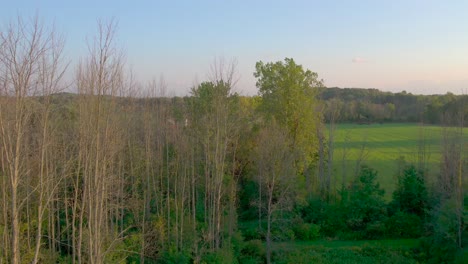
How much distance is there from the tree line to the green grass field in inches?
101

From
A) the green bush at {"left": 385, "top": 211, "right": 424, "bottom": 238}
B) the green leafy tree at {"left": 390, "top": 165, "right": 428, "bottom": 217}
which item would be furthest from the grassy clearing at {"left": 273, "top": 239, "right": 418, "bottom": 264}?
the green leafy tree at {"left": 390, "top": 165, "right": 428, "bottom": 217}

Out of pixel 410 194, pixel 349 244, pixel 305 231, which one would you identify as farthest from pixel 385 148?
pixel 305 231

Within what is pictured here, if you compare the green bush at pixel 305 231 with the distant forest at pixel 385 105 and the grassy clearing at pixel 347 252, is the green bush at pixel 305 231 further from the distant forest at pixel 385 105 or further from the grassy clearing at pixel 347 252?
the distant forest at pixel 385 105

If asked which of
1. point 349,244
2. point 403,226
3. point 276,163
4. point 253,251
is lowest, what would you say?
point 349,244

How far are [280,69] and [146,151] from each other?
1267 centimetres

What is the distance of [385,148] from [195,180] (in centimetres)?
3034

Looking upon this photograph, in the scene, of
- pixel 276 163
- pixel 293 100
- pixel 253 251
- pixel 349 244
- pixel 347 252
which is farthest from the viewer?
pixel 293 100

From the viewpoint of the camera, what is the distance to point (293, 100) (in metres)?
29.1

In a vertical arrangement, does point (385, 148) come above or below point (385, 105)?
below

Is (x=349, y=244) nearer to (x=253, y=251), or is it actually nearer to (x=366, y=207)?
(x=366, y=207)

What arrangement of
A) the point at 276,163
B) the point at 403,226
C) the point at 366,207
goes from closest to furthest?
the point at 276,163, the point at 403,226, the point at 366,207

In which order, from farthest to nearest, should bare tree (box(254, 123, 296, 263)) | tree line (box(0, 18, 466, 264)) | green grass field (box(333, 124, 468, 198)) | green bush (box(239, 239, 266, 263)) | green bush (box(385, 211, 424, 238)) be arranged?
green grass field (box(333, 124, 468, 198))
green bush (box(385, 211, 424, 238))
bare tree (box(254, 123, 296, 263))
green bush (box(239, 239, 266, 263))
tree line (box(0, 18, 466, 264))

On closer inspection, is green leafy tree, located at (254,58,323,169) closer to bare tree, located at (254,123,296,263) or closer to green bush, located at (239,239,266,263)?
bare tree, located at (254,123,296,263)

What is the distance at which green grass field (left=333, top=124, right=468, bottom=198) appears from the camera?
3140cm
